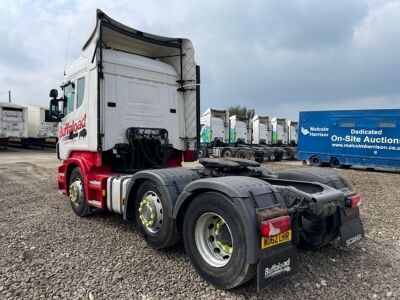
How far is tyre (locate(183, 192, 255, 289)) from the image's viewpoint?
11.2 ft

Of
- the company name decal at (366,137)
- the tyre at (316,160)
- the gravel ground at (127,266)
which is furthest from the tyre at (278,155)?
the gravel ground at (127,266)

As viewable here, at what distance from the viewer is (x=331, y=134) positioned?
18188 millimetres

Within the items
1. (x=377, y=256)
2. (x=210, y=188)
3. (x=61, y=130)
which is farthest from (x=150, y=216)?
(x=61, y=130)

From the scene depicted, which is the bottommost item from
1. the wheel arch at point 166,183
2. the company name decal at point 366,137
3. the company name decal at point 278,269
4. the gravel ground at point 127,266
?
the gravel ground at point 127,266

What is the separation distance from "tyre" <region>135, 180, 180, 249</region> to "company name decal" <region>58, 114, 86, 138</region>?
224 cm

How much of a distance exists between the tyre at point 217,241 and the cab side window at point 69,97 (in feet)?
13.4

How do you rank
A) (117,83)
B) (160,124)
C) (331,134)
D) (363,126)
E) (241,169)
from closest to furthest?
(241,169) → (117,83) → (160,124) → (363,126) → (331,134)

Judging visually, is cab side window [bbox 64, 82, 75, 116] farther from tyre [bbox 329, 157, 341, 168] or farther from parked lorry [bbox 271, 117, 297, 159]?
parked lorry [bbox 271, 117, 297, 159]

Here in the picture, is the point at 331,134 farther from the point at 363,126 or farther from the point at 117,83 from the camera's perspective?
the point at 117,83

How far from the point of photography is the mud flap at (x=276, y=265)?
3276 millimetres

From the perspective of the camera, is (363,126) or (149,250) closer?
(149,250)

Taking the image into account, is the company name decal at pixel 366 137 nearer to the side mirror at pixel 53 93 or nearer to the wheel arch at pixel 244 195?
the side mirror at pixel 53 93

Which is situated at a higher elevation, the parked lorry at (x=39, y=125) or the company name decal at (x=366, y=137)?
the parked lorry at (x=39, y=125)

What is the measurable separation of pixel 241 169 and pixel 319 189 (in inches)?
44.9
